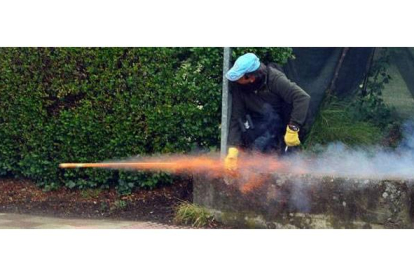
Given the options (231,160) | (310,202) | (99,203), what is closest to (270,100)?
(231,160)

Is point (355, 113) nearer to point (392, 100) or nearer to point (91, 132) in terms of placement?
point (392, 100)

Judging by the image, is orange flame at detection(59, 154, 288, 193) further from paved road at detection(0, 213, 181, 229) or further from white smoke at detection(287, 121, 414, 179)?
paved road at detection(0, 213, 181, 229)

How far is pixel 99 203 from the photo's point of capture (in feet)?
29.0

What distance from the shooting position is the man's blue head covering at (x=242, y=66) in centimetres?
785

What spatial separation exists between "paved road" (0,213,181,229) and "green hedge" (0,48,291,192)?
62 cm

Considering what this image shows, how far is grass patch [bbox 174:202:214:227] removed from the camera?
26.2 feet

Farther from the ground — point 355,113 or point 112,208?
point 355,113

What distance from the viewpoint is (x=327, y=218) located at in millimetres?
7715

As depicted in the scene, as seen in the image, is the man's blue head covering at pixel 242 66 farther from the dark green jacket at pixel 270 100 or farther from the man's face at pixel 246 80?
the dark green jacket at pixel 270 100

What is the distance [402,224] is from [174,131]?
107 inches

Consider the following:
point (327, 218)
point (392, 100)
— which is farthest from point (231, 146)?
point (392, 100)

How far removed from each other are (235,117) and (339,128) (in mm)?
1637

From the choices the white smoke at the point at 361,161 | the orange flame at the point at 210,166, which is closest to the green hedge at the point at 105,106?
the orange flame at the point at 210,166

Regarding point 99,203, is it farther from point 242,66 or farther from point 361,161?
point 361,161
